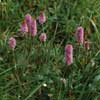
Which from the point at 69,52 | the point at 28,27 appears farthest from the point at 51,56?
the point at 69,52

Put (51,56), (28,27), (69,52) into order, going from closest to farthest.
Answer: (69,52) < (28,27) < (51,56)

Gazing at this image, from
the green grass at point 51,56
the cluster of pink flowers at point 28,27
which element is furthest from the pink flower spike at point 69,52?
the cluster of pink flowers at point 28,27

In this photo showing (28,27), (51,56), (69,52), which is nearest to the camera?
(69,52)

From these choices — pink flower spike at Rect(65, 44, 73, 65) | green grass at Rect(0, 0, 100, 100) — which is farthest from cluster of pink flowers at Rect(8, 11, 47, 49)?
pink flower spike at Rect(65, 44, 73, 65)

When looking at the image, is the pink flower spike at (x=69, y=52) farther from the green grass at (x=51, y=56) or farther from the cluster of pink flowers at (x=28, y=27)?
the cluster of pink flowers at (x=28, y=27)

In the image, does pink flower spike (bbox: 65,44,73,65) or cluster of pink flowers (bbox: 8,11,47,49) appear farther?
cluster of pink flowers (bbox: 8,11,47,49)

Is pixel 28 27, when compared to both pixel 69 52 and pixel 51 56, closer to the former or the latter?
pixel 51 56

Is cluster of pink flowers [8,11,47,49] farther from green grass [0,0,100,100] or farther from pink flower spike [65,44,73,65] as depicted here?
pink flower spike [65,44,73,65]

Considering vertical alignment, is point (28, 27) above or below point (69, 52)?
above

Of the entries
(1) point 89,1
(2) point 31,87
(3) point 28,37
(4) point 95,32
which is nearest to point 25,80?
(2) point 31,87
